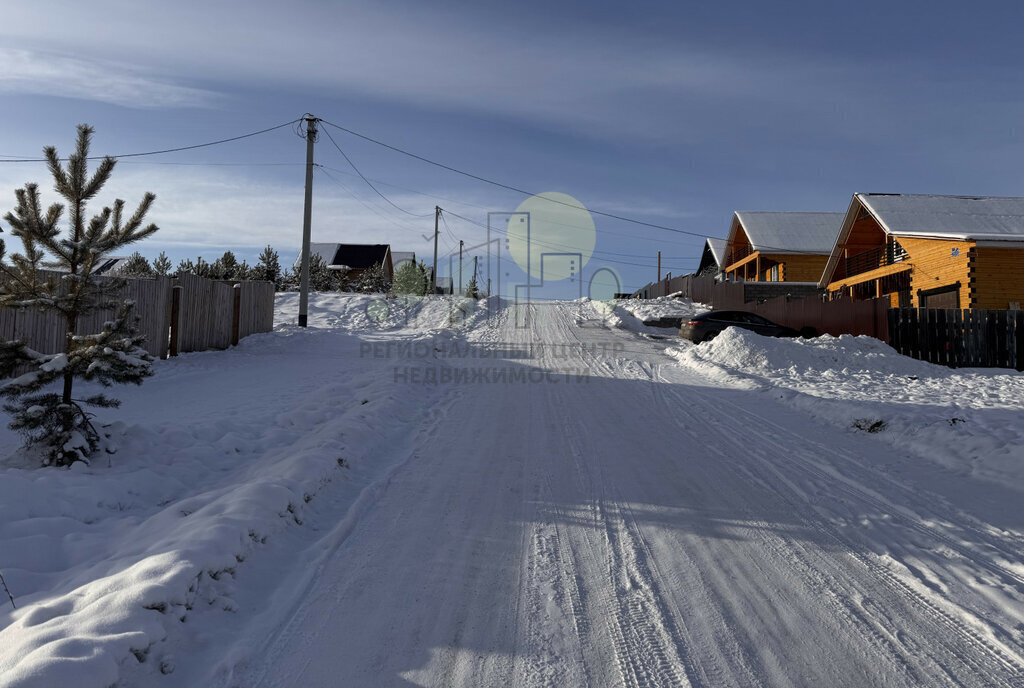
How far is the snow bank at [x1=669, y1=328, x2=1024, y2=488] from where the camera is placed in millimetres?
6852

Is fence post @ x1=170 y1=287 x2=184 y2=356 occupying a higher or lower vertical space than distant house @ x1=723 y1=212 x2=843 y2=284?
lower

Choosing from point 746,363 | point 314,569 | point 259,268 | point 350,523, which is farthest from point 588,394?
point 259,268

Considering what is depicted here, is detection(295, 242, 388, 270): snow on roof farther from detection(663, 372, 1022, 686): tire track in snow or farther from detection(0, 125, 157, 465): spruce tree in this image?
detection(663, 372, 1022, 686): tire track in snow

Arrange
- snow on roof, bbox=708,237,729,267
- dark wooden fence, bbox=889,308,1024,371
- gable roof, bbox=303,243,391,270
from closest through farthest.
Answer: dark wooden fence, bbox=889,308,1024,371 → snow on roof, bbox=708,237,729,267 → gable roof, bbox=303,243,391,270

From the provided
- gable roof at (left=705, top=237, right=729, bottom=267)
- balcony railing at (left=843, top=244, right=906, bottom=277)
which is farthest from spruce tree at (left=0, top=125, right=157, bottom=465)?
gable roof at (left=705, top=237, right=729, bottom=267)

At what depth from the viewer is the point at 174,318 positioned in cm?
1393

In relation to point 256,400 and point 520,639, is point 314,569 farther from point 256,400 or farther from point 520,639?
point 256,400

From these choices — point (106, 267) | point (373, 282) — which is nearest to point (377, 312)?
point (106, 267)

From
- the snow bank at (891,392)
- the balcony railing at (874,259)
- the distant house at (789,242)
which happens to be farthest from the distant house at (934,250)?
the snow bank at (891,392)

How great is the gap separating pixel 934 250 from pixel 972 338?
33.3ft

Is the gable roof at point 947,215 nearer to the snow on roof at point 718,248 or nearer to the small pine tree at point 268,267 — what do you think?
the snow on roof at point 718,248

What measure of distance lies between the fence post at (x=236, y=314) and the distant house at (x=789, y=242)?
33928 mm

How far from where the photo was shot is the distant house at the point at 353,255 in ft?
A: 217

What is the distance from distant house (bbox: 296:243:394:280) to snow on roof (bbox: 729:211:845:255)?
4005 cm
